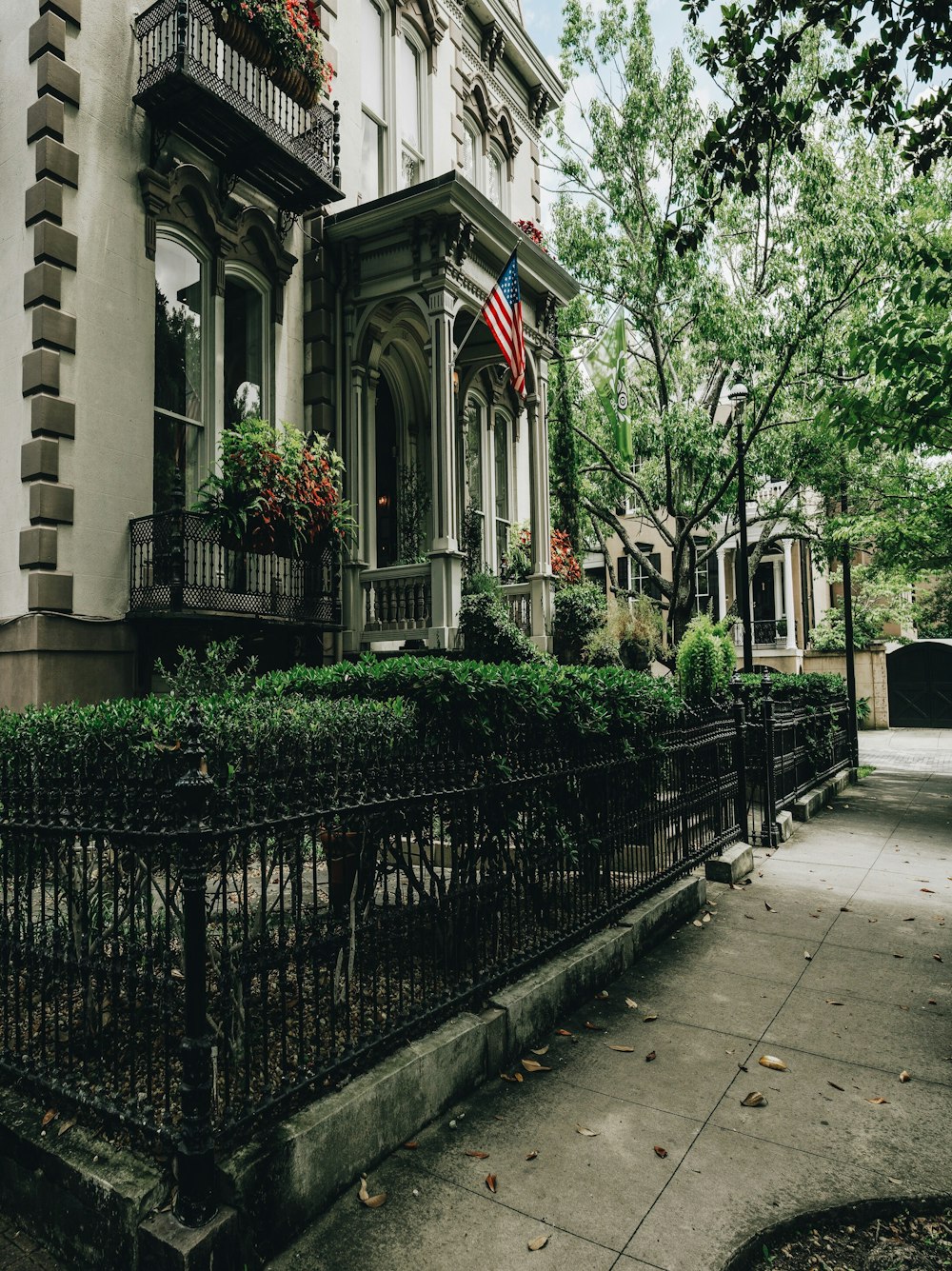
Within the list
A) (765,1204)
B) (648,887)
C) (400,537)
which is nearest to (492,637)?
(400,537)

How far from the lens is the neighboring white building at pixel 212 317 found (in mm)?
8250

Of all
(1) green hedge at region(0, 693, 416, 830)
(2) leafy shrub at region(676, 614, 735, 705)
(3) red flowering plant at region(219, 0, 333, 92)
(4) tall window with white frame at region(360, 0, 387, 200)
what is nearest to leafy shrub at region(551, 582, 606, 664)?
(2) leafy shrub at region(676, 614, 735, 705)

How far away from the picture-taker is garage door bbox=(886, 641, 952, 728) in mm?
32438

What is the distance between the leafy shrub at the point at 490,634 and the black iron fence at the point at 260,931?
469 cm

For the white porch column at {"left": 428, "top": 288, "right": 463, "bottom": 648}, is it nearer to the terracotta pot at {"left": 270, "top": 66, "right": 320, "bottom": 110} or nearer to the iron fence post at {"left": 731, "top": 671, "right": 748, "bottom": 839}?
the terracotta pot at {"left": 270, "top": 66, "right": 320, "bottom": 110}

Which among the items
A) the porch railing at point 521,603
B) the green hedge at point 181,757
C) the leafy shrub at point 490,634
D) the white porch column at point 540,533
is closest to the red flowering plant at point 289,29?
the white porch column at point 540,533

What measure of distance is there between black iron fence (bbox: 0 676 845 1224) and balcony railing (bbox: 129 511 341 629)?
4010 millimetres

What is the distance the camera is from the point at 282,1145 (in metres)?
2.89

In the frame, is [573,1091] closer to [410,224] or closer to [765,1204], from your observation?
[765,1204]

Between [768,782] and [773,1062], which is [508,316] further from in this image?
[773,1062]

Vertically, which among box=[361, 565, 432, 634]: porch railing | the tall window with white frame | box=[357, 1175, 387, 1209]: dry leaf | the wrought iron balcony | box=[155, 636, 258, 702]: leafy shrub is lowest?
box=[357, 1175, 387, 1209]: dry leaf

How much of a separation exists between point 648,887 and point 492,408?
38.3 ft

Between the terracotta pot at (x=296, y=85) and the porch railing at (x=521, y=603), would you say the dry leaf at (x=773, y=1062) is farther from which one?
the terracotta pot at (x=296, y=85)

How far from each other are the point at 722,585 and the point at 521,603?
2612 centimetres
